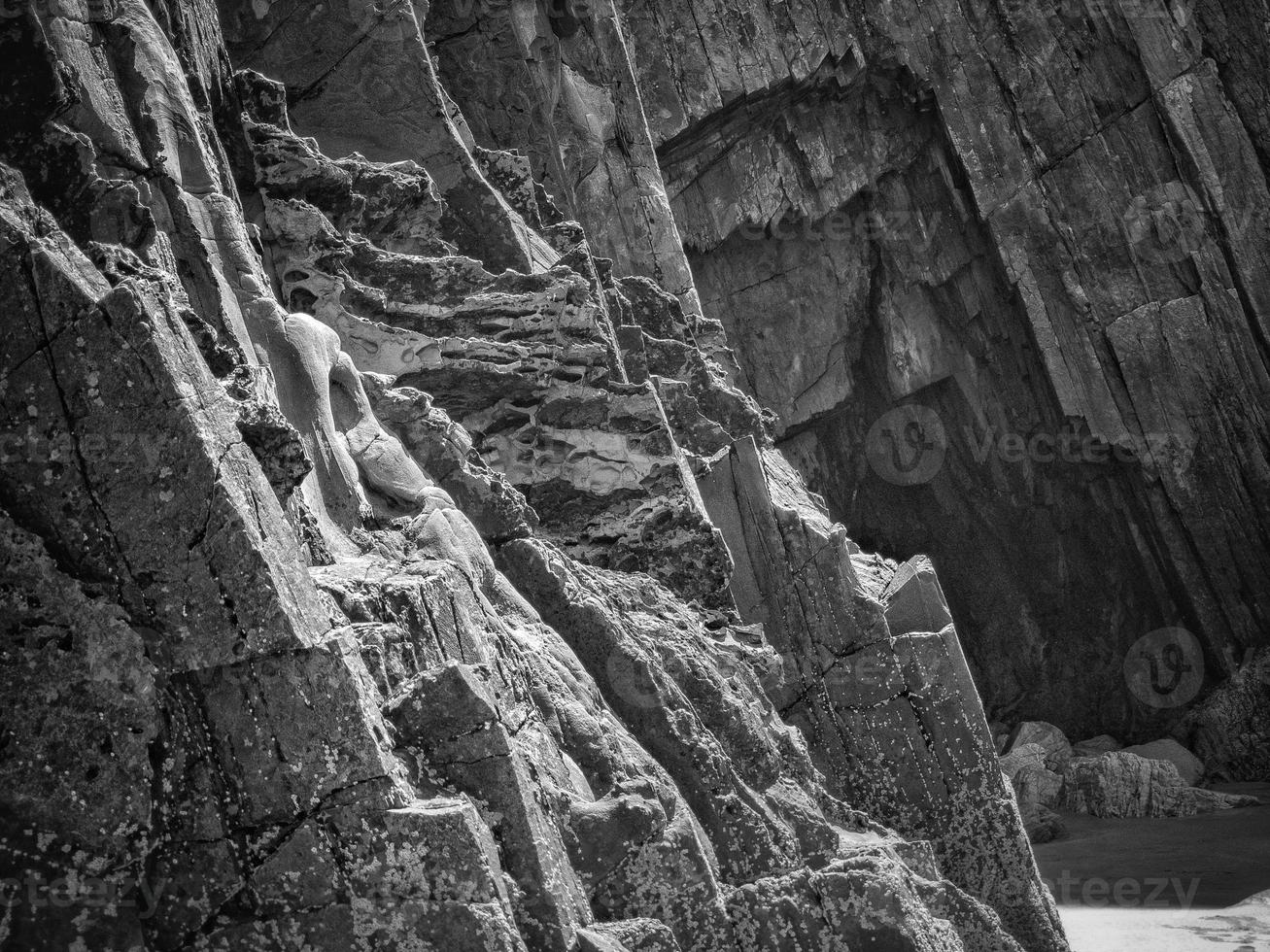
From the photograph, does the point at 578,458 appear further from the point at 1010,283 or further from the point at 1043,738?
the point at 1010,283

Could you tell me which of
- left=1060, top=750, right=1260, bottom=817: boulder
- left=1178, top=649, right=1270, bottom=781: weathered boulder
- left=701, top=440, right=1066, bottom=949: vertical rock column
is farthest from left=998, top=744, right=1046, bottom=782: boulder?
left=701, top=440, right=1066, bottom=949: vertical rock column

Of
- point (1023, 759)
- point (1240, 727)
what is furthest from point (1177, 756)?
point (1023, 759)

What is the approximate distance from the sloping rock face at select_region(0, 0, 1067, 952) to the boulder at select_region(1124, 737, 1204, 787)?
11.6 m

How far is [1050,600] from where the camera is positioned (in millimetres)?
33125

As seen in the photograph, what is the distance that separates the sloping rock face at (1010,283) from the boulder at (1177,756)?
112 inches

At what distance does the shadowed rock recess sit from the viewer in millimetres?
5832

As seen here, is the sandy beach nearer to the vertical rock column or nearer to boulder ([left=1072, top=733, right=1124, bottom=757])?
the vertical rock column

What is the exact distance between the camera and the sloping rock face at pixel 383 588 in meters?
5.77

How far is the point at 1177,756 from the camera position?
90.9 ft

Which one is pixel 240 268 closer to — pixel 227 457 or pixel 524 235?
pixel 227 457

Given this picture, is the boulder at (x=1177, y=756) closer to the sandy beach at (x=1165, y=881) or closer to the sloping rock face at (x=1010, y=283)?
the sandy beach at (x=1165, y=881)

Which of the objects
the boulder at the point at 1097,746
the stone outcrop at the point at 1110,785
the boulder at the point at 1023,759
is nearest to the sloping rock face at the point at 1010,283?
the boulder at the point at 1097,746

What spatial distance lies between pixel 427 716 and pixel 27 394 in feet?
7.47

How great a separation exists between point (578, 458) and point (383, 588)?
25.1ft
